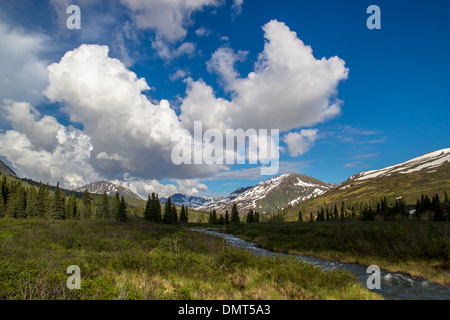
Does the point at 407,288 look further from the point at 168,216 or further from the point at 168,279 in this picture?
the point at 168,216

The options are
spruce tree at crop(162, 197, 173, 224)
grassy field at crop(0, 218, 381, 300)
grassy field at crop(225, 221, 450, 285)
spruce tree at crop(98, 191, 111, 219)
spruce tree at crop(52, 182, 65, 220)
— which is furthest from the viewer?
spruce tree at crop(98, 191, 111, 219)

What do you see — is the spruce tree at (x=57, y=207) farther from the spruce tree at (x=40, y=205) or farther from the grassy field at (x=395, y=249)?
the grassy field at (x=395, y=249)

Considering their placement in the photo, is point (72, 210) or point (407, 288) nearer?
point (407, 288)

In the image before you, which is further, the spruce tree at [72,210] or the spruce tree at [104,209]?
the spruce tree at [104,209]

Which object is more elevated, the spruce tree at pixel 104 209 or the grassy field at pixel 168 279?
the grassy field at pixel 168 279

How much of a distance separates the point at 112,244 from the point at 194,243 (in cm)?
849

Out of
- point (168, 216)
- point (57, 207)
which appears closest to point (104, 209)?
point (57, 207)

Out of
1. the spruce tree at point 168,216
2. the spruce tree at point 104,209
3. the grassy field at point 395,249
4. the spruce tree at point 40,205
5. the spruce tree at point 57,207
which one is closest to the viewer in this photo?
the grassy field at point 395,249

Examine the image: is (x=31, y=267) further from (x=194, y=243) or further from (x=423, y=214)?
(x=423, y=214)

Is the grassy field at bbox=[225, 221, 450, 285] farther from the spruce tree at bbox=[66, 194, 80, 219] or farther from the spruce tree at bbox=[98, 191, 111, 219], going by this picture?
the spruce tree at bbox=[66, 194, 80, 219]

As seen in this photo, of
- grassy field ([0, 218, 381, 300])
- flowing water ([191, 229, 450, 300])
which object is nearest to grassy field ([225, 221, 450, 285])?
flowing water ([191, 229, 450, 300])

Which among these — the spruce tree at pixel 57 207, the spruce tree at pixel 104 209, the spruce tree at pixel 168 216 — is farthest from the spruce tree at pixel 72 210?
the spruce tree at pixel 168 216
